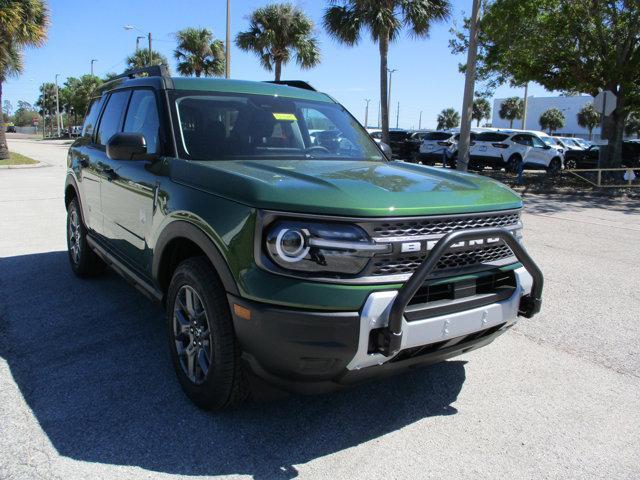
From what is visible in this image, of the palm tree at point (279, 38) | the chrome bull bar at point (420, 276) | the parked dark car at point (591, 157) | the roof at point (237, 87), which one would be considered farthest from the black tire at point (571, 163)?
the chrome bull bar at point (420, 276)

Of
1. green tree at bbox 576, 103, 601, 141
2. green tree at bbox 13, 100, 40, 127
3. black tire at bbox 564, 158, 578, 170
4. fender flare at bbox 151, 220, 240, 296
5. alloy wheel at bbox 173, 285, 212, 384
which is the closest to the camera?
fender flare at bbox 151, 220, 240, 296

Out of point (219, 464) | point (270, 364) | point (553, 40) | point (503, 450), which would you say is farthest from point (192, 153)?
point (553, 40)

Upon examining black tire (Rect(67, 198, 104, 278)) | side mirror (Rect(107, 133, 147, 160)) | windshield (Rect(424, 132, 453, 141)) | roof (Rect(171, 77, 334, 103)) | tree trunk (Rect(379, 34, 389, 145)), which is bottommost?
black tire (Rect(67, 198, 104, 278))

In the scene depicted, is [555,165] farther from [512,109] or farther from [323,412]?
[512,109]

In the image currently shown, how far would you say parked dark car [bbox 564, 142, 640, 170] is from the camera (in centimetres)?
2392

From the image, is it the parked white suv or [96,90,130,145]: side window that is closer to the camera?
[96,90,130,145]: side window

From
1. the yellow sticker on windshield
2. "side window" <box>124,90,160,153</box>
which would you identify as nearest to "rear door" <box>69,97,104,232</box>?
"side window" <box>124,90,160,153</box>

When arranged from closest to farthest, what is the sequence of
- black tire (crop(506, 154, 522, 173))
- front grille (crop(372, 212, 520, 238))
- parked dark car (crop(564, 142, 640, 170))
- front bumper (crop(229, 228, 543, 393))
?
front bumper (crop(229, 228, 543, 393)) < front grille (crop(372, 212, 520, 238)) < black tire (crop(506, 154, 522, 173)) < parked dark car (crop(564, 142, 640, 170))

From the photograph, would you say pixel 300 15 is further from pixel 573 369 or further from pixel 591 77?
pixel 573 369

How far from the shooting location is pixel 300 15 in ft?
89.0

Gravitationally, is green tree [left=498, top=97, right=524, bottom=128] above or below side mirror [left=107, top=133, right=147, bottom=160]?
above

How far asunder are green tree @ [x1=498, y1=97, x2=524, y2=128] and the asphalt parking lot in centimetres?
7752

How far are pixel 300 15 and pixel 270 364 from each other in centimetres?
2728

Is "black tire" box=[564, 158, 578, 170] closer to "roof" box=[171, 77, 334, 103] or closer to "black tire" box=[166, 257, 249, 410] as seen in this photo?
"roof" box=[171, 77, 334, 103]
